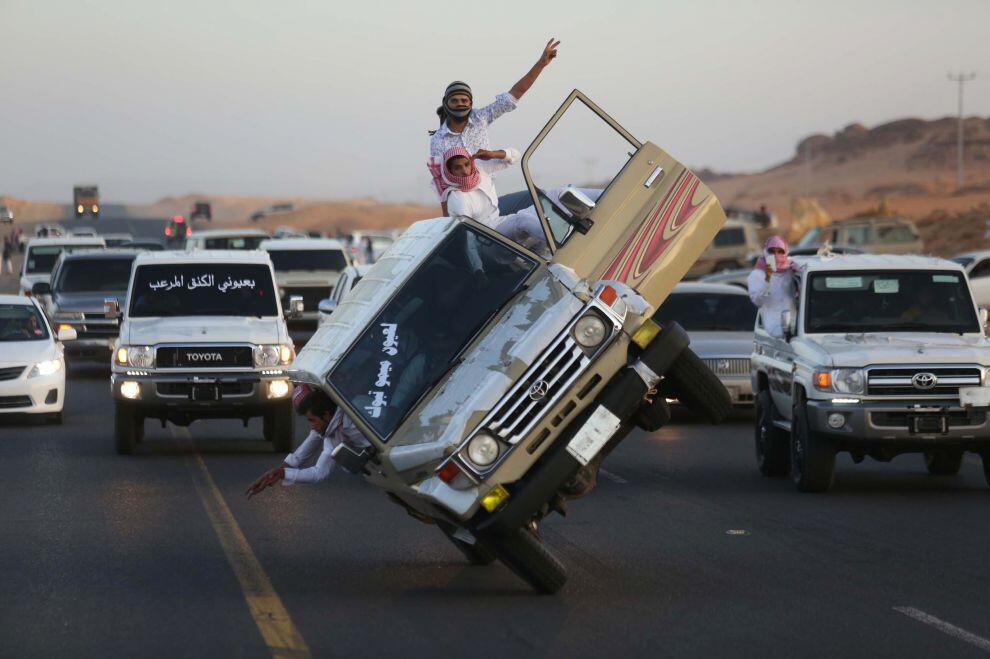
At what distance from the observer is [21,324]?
2234 cm

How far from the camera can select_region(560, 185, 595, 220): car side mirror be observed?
1041 cm

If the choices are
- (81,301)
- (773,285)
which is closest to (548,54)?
(773,285)

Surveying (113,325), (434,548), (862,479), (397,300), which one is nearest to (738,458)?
(862,479)

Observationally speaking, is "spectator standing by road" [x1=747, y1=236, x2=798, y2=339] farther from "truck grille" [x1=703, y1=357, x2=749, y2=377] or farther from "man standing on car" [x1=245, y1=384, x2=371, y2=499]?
"man standing on car" [x1=245, y1=384, x2=371, y2=499]

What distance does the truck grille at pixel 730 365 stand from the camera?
21344 mm

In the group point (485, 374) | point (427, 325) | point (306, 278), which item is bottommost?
point (306, 278)

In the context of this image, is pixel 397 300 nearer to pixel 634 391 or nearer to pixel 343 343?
pixel 343 343

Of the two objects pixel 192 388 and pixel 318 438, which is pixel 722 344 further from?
pixel 318 438

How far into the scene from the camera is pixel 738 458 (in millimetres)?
17672

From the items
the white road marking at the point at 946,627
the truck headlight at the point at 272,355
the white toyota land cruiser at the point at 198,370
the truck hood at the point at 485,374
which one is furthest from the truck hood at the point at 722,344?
the white road marking at the point at 946,627

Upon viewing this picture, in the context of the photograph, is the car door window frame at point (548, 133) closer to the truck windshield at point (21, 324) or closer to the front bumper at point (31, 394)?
the front bumper at point (31, 394)

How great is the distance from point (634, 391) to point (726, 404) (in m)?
0.96

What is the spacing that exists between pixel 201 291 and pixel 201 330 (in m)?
1.23

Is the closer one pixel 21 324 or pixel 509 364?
pixel 509 364
